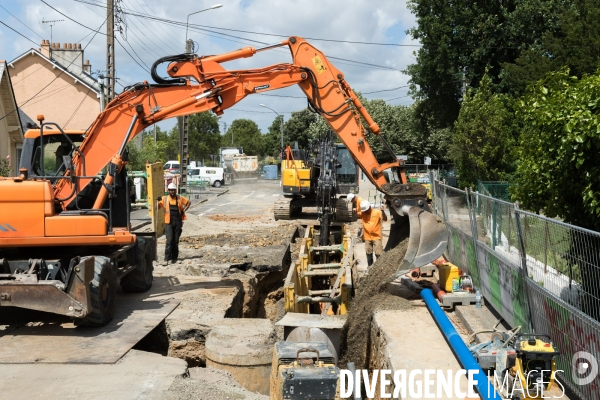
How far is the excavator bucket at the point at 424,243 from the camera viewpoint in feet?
30.6

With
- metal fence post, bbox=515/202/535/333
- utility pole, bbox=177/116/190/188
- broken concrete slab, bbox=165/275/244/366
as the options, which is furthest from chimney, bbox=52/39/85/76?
metal fence post, bbox=515/202/535/333

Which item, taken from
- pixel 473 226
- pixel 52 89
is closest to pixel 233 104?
pixel 473 226

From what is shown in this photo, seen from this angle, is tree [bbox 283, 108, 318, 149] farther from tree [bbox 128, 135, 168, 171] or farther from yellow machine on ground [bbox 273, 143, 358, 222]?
yellow machine on ground [bbox 273, 143, 358, 222]

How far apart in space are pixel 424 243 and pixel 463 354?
2912 millimetres

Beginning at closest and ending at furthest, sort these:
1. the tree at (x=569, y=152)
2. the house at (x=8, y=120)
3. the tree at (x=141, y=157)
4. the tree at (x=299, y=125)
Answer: the tree at (x=569, y=152)
the house at (x=8, y=120)
the tree at (x=141, y=157)
the tree at (x=299, y=125)

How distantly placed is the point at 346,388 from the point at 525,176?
4143 millimetres

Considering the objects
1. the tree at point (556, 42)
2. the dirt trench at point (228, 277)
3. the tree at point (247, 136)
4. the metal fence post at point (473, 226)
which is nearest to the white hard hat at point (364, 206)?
the metal fence post at point (473, 226)

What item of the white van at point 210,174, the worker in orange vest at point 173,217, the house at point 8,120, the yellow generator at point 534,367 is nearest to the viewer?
the yellow generator at point 534,367

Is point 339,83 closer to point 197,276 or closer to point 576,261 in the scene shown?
point 197,276

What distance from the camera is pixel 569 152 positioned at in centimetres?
736

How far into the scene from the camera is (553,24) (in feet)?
102

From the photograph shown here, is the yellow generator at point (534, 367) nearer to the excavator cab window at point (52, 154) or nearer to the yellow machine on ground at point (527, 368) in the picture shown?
the yellow machine on ground at point (527, 368)

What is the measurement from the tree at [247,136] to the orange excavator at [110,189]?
86742 millimetres

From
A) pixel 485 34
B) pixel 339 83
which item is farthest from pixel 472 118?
pixel 339 83
